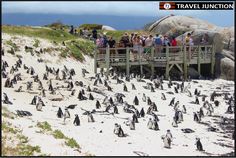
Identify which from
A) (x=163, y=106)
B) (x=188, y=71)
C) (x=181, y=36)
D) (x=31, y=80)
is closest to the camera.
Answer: (x=163, y=106)

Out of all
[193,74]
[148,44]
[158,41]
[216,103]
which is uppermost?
[158,41]

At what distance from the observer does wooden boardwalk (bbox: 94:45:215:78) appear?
31375 millimetres

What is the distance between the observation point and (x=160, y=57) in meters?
33.6

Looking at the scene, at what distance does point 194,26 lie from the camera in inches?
1574

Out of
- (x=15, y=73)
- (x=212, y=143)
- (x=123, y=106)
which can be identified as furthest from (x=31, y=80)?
(x=212, y=143)

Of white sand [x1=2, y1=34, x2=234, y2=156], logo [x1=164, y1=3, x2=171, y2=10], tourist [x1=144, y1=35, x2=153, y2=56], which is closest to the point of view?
white sand [x1=2, y1=34, x2=234, y2=156]


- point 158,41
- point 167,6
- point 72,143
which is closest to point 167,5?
point 167,6

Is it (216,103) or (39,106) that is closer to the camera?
(39,106)

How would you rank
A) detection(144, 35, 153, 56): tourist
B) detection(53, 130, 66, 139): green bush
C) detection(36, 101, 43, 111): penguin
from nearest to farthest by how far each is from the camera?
1. detection(53, 130, 66, 139): green bush
2. detection(36, 101, 43, 111): penguin
3. detection(144, 35, 153, 56): tourist

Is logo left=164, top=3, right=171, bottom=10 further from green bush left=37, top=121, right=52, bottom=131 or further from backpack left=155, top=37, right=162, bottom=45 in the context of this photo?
backpack left=155, top=37, right=162, bottom=45

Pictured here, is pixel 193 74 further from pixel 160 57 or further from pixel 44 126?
pixel 44 126

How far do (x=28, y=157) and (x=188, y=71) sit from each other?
24.4 meters

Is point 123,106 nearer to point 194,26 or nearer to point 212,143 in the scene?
point 212,143

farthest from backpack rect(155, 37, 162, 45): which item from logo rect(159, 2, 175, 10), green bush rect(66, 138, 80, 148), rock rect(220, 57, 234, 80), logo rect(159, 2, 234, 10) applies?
green bush rect(66, 138, 80, 148)
